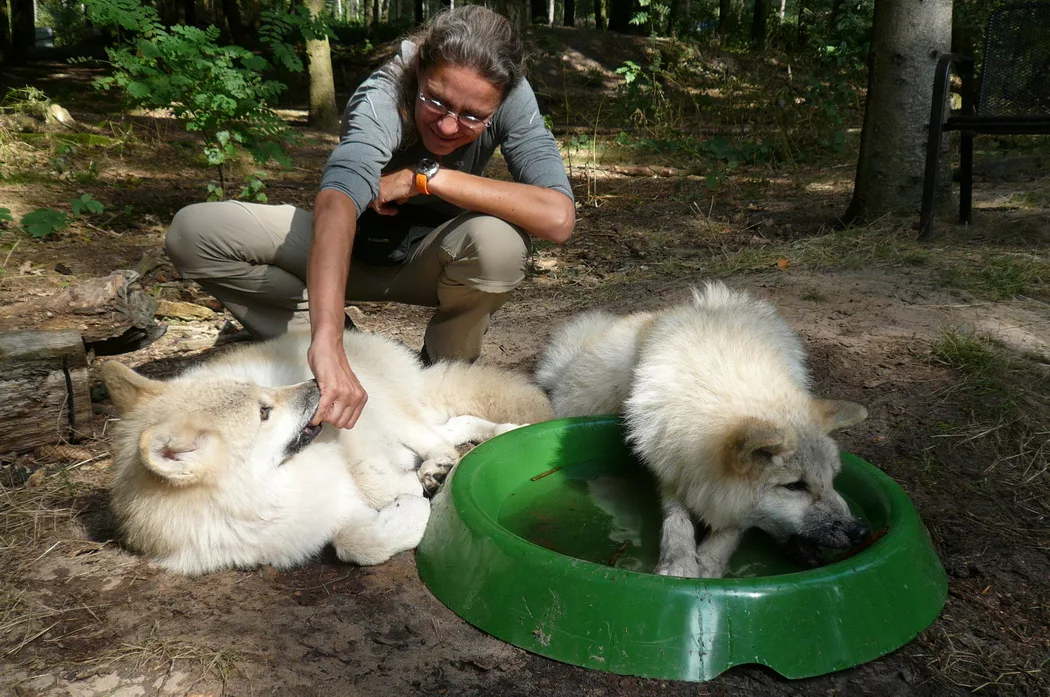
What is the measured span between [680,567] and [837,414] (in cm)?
77

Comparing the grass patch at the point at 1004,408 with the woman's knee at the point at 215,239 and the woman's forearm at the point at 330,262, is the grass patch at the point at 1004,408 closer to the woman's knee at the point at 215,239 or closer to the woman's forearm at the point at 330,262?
the woman's forearm at the point at 330,262

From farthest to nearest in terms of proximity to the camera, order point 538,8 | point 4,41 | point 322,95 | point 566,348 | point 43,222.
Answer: point 538,8 → point 4,41 → point 322,95 → point 43,222 → point 566,348

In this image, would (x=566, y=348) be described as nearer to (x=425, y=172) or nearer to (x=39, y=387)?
(x=425, y=172)

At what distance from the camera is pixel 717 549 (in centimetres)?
255

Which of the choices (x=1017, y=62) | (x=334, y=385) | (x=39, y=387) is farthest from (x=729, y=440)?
(x=1017, y=62)

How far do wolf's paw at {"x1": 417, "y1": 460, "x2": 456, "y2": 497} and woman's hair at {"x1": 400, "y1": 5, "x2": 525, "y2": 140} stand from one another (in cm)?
140

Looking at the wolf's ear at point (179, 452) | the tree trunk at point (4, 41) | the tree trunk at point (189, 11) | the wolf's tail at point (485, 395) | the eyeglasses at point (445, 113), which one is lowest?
the wolf's tail at point (485, 395)

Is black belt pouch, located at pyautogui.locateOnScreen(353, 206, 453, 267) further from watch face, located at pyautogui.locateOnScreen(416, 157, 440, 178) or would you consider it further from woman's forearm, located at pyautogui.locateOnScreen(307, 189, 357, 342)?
woman's forearm, located at pyautogui.locateOnScreen(307, 189, 357, 342)

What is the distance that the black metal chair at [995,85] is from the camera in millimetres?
5145

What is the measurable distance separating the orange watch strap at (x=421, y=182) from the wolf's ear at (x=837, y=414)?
1.67 metres

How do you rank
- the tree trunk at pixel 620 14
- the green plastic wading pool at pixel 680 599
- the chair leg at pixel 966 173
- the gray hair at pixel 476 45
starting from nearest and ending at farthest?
the green plastic wading pool at pixel 680 599, the gray hair at pixel 476 45, the chair leg at pixel 966 173, the tree trunk at pixel 620 14

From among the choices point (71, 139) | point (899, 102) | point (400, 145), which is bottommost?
point (400, 145)

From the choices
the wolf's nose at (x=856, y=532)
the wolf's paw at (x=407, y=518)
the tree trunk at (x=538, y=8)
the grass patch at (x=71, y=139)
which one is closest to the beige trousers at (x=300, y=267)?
the wolf's paw at (x=407, y=518)

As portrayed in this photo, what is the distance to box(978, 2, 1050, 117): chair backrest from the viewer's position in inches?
209
